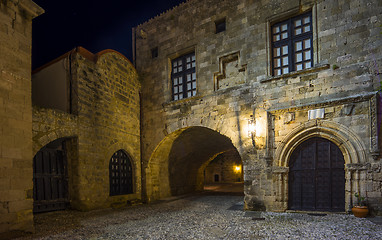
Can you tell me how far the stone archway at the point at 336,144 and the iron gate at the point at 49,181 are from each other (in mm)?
6143

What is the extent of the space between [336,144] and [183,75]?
5.57 m

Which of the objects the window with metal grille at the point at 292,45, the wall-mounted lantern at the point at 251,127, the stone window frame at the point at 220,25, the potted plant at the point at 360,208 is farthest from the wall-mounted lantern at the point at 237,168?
the potted plant at the point at 360,208

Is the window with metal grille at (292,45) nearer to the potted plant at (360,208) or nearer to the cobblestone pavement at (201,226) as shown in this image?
the potted plant at (360,208)

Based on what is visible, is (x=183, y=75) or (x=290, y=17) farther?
(x=183, y=75)

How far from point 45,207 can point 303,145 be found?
7283 millimetres

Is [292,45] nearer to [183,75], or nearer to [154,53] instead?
[183,75]

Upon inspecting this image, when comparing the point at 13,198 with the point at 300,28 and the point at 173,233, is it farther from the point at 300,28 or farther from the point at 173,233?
the point at 300,28

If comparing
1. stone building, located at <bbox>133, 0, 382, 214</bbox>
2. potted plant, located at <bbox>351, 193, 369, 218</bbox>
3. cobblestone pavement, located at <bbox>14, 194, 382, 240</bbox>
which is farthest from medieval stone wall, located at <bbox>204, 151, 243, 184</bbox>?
potted plant, located at <bbox>351, 193, 369, 218</bbox>

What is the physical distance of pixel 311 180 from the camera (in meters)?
6.52

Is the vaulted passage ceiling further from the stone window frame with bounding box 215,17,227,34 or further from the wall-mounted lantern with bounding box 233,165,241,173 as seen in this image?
the wall-mounted lantern with bounding box 233,165,241,173

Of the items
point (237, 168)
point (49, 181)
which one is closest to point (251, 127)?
point (49, 181)

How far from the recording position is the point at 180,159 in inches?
438

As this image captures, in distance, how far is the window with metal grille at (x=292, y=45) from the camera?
22.4 ft

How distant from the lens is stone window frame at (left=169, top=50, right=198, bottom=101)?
8977 mm
